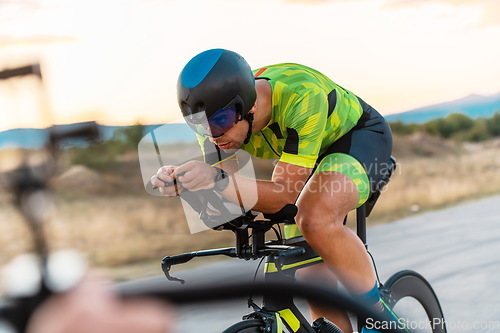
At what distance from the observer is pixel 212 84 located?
8.65ft

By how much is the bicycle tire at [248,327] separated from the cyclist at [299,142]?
284mm

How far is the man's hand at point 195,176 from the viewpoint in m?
2.25

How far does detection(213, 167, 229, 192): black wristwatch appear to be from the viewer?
2313mm

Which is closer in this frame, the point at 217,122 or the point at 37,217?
the point at 37,217

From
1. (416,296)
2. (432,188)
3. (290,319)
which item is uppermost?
(290,319)

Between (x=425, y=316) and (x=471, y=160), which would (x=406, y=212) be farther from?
(x=471, y=160)

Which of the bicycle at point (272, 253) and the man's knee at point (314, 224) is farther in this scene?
the man's knee at point (314, 224)

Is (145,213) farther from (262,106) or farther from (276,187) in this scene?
(276,187)

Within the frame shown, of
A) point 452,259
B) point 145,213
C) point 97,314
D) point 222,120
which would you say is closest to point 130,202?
point 145,213

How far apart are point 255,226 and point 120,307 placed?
2108 millimetres

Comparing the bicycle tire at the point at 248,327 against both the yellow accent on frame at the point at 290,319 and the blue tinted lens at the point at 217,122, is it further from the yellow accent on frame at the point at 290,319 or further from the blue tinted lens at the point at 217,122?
the blue tinted lens at the point at 217,122

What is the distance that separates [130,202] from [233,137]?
6291 mm

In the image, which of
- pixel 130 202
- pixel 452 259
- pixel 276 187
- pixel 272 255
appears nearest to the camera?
pixel 276 187

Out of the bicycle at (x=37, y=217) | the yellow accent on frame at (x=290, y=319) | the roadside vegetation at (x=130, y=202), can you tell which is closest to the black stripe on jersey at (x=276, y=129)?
the roadside vegetation at (x=130, y=202)
